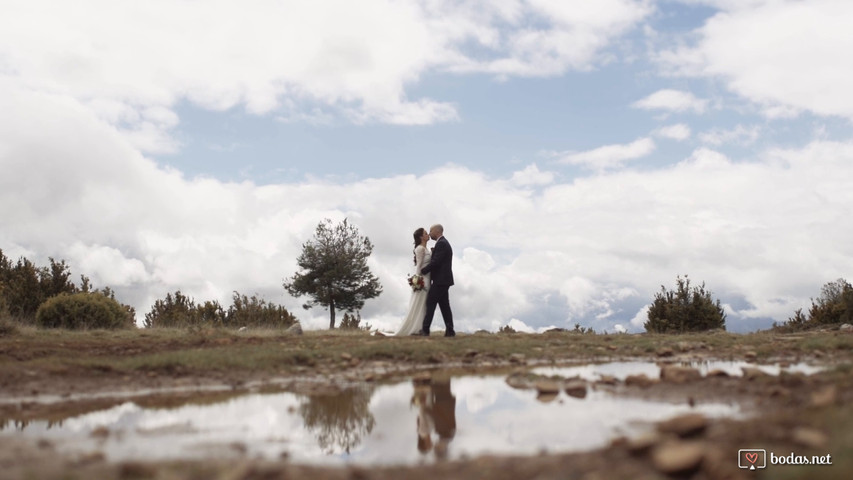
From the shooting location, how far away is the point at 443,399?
8.02m

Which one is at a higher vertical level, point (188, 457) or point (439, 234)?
point (439, 234)

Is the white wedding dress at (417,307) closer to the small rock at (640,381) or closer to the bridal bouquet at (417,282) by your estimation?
the bridal bouquet at (417,282)

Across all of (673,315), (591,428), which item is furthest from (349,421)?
(673,315)

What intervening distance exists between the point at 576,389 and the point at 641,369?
300 centimetres

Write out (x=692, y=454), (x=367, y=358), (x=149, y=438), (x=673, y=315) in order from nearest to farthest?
1. (x=692, y=454)
2. (x=149, y=438)
3. (x=367, y=358)
4. (x=673, y=315)

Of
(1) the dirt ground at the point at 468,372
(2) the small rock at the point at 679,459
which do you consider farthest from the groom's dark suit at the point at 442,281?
(2) the small rock at the point at 679,459

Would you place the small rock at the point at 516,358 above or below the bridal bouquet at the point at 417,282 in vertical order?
below

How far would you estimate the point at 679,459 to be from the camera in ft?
13.0

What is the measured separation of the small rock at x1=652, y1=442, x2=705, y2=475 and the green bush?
21297 mm

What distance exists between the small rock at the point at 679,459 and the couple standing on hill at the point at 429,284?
13.7 meters

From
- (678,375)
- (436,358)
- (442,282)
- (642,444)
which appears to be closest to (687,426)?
(642,444)

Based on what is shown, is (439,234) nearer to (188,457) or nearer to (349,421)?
(349,421)

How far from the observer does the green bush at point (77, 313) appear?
72.1 feet

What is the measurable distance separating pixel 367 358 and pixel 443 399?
13.3ft
